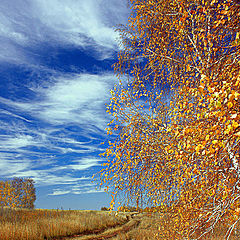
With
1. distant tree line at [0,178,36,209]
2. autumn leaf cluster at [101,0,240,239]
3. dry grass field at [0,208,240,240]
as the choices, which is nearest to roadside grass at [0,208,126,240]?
dry grass field at [0,208,240,240]

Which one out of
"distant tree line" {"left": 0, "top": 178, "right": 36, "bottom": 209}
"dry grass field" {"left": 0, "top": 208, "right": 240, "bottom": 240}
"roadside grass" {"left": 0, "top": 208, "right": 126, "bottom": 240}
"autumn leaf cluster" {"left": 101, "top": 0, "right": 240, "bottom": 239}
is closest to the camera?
"autumn leaf cluster" {"left": 101, "top": 0, "right": 240, "bottom": 239}

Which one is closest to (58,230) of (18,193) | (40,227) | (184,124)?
(40,227)

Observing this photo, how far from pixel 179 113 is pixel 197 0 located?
8.12ft

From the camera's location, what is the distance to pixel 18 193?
97.2ft

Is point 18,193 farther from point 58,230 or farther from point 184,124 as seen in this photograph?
point 184,124

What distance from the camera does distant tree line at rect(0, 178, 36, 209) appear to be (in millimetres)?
28859

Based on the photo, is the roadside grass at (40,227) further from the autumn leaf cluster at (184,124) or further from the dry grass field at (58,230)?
the autumn leaf cluster at (184,124)

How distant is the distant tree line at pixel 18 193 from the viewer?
28.9 meters

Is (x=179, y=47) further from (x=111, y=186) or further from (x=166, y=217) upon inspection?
(x=166, y=217)

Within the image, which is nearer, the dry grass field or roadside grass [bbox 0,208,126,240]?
the dry grass field

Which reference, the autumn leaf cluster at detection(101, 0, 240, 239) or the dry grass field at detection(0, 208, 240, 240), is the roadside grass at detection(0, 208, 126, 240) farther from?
the autumn leaf cluster at detection(101, 0, 240, 239)

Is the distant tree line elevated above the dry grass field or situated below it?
above

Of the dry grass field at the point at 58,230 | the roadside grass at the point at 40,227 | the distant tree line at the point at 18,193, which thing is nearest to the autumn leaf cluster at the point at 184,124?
the dry grass field at the point at 58,230

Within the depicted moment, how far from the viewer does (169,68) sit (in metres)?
6.08
